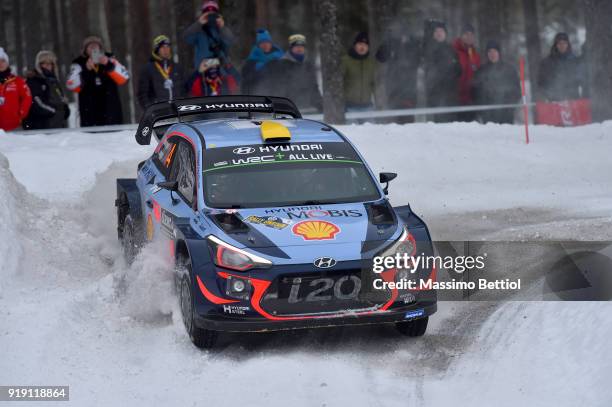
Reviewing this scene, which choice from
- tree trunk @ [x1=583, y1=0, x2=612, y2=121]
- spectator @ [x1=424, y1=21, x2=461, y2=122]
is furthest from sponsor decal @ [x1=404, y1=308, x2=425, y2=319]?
tree trunk @ [x1=583, y1=0, x2=612, y2=121]

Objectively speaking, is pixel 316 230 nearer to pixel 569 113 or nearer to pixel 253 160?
pixel 253 160

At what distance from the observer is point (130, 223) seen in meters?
10.6

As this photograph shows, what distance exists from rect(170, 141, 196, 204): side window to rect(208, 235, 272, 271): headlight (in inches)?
45.3

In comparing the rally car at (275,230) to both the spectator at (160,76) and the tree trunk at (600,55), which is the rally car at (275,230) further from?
the tree trunk at (600,55)

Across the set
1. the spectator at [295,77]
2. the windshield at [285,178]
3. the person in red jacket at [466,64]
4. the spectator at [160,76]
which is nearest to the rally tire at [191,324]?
the windshield at [285,178]

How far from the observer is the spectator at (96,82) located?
1761cm

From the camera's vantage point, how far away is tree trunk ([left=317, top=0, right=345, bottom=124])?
62.3 feet

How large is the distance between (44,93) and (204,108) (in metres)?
7.25

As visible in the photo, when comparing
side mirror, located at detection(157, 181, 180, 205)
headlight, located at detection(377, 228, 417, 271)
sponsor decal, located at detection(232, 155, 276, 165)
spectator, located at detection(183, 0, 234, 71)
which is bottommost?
headlight, located at detection(377, 228, 417, 271)

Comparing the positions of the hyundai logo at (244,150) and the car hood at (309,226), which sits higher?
the hyundai logo at (244,150)

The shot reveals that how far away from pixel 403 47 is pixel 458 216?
8.37 meters

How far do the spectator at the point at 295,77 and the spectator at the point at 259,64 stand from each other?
0.13 m

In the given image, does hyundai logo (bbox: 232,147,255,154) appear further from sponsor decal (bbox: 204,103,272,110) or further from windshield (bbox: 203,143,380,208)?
sponsor decal (bbox: 204,103,272,110)

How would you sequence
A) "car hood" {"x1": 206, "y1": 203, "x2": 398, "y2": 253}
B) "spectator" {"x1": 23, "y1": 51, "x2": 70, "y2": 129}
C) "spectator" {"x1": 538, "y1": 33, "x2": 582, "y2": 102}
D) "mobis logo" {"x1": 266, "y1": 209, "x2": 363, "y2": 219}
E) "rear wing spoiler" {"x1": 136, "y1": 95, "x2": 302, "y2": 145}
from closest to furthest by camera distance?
"car hood" {"x1": 206, "y1": 203, "x2": 398, "y2": 253}, "mobis logo" {"x1": 266, "y1": 209, "x2": 363, "y2": 219}, "rear wing spoiler" {"x1": 136, "y1": 95, "x2": 302, "y2": 145}, "spectator" {"x1": 23, "y1": 51, "x2": 70, "y2": 129}, "spectator" {"x1": 538, "y1": 33, "x2": 582, "y2": 102}
